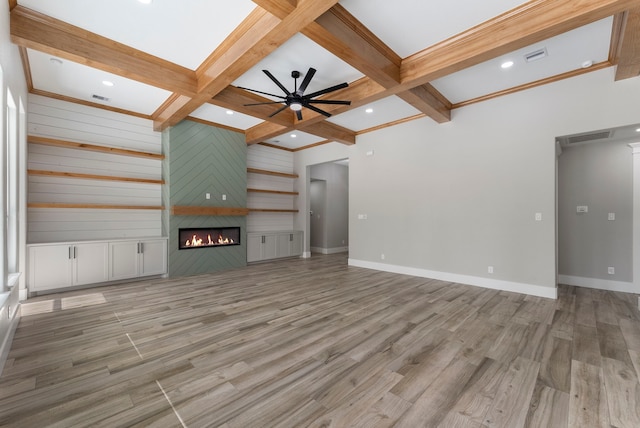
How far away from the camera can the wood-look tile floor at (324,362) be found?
1687 mm

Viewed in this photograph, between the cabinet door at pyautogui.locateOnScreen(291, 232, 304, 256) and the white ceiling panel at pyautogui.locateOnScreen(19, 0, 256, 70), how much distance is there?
5277 mm

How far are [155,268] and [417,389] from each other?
16.6ft

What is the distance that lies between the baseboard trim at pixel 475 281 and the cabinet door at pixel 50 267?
5.44 meters

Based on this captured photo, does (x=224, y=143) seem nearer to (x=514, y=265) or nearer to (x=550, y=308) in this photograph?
(x=514, y=265)

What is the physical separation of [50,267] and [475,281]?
6.81 m

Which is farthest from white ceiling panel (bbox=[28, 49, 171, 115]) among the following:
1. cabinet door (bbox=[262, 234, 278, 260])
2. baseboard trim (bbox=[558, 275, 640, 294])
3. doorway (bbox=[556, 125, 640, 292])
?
baseboard trim (bbox=[558, 275, 640, 294])

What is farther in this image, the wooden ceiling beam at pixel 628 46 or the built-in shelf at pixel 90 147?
the built-in shelf at pixel 90 147

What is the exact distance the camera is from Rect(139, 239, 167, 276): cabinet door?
5.10 metres

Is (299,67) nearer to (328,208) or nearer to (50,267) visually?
(50,267)

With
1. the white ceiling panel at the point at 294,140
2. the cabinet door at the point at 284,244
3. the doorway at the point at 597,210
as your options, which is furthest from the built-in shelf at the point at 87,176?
the doorway at the point at 597,210

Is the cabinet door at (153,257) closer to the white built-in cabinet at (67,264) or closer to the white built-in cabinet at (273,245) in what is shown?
the white built-in cabinet at (67,264)

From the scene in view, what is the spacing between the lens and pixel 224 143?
6184mm

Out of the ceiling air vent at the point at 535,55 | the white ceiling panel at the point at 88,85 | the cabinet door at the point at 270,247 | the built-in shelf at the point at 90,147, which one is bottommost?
the cabinet door at the point at 270,247

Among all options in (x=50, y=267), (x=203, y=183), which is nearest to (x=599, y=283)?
(x=203, y=183)
